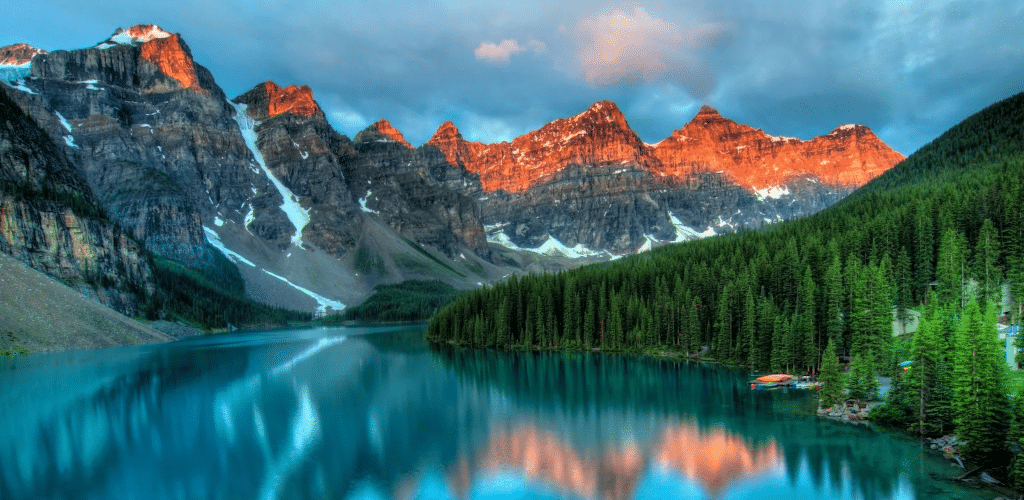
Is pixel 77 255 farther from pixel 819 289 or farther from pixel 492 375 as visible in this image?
pixel 819 289

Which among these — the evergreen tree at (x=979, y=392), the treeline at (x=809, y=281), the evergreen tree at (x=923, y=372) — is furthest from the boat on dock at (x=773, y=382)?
the evergreen tree at (x=979, y=392)

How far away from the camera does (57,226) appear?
138 metres

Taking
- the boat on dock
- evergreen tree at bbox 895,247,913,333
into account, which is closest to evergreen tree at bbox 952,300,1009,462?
the boat on dock

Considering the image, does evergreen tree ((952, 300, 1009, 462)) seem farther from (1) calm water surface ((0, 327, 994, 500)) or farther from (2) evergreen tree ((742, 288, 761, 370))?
(2) evergreen tree ((742, 288, 761, 370))

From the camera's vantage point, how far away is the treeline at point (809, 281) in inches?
2456

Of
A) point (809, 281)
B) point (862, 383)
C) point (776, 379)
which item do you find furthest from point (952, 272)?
point (862, 383)

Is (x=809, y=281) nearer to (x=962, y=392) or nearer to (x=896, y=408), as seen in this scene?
(x=896, y=408)

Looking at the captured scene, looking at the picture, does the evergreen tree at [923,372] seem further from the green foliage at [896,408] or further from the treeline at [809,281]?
the treeline at [809,281]

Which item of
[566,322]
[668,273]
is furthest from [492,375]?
[668,273]

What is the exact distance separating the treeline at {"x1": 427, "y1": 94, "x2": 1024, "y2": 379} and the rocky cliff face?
257ft

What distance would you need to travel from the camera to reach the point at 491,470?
114 feet

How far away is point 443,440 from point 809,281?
44.2 metres

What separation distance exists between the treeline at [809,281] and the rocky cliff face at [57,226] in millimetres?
78396

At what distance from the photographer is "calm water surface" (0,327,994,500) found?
3177 centimetres
